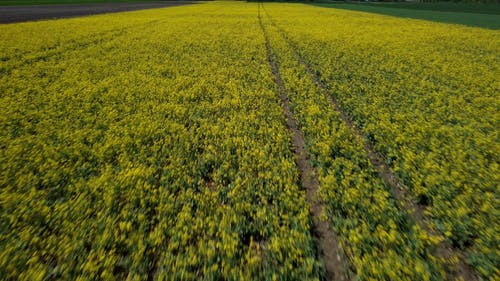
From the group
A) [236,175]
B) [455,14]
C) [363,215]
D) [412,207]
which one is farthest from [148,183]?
[455,14]

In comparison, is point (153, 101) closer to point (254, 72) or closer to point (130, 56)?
point (254, 72)

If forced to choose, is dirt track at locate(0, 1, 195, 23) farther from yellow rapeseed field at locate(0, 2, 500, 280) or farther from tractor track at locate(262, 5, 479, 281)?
tractor track at locate(262, 5, 479, 281)

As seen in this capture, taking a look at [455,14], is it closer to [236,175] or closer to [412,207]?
[412,207]

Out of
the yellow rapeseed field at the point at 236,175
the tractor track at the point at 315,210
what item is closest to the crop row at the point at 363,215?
the yellow rapeseed field at the point at 236,175

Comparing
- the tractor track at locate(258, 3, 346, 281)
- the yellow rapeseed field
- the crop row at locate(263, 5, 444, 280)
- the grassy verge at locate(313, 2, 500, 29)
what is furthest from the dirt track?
the grassy verge at locate(313, 2, 500, 29)

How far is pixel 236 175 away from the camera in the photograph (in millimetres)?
4844

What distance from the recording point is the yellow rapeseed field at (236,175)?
3.22 meters

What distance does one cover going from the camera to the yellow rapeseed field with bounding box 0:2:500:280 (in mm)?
3219

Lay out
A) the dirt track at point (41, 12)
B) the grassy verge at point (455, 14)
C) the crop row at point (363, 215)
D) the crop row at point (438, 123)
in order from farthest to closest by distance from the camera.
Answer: the grassy verge at point (455, 14)
the dirt track at point (41, 12)
the crop row at point (438, 123)
the crop row at point (363, 215)

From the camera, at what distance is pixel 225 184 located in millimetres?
4664

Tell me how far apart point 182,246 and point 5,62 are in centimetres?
1705

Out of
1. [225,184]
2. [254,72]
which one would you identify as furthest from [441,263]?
[254,72]

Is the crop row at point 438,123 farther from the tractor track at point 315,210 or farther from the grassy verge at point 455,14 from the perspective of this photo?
the grassy verge at point 455,14

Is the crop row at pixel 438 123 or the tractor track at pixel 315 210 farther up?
the crop row at pixel 438 123
